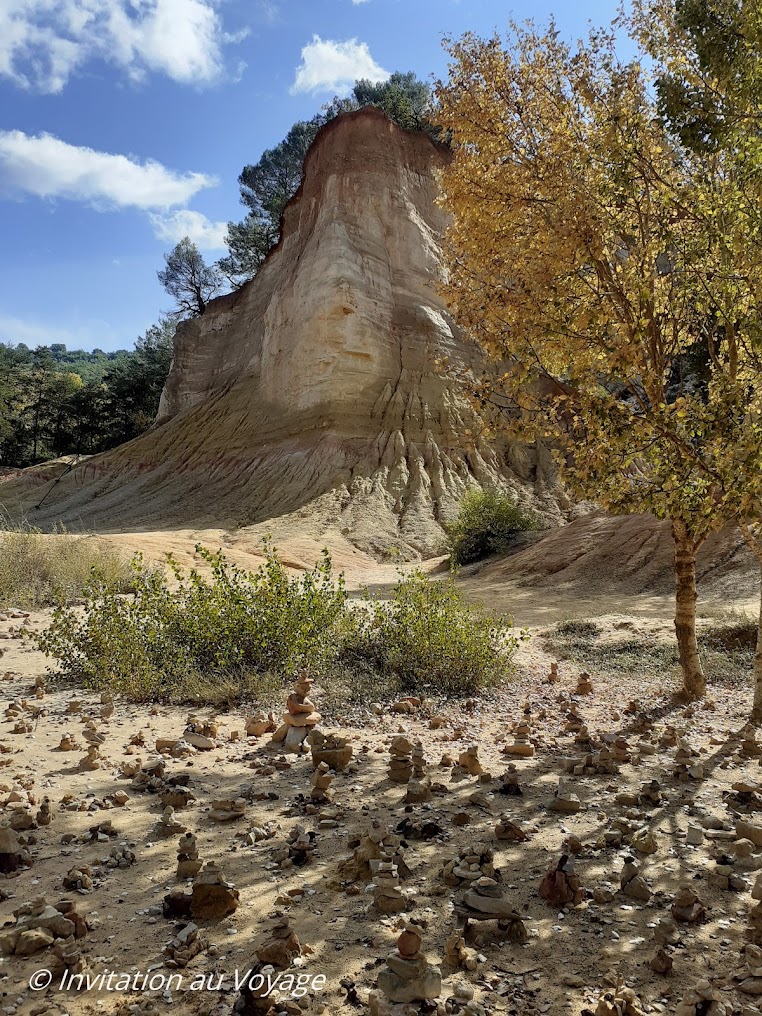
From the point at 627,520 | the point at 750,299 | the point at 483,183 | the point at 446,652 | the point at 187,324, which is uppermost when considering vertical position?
the point at 187,324

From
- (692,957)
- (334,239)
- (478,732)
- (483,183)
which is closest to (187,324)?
(334,239)

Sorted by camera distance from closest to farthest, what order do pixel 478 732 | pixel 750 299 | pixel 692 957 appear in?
pixel 692 957 → pixel 750 299 → pixel 478 732

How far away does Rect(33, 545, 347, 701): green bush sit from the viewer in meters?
5.39

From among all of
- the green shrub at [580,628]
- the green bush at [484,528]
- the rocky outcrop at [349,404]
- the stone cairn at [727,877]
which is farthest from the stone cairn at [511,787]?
the rocky outcrop at [349,404]

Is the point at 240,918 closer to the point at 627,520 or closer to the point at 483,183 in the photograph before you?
the point at 483,183

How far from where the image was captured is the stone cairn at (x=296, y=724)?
13.9 ft

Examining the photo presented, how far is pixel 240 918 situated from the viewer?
7.81 ft

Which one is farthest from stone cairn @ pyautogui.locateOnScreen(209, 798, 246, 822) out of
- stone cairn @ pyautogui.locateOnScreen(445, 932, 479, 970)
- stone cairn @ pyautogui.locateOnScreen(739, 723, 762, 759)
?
stone cairn @ pyautogui.locateOnScreen(739, 723, 762, 759)

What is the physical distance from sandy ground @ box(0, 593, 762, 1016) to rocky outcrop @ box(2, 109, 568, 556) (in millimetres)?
15335

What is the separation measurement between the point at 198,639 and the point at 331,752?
236 cm

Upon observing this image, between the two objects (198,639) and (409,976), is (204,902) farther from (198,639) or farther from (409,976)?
(198,639)

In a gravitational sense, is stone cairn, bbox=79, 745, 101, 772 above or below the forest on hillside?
below

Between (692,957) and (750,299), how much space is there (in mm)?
3764

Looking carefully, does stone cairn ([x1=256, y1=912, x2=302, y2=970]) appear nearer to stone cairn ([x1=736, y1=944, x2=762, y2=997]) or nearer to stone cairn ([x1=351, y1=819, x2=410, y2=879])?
stone cairn ([x1=351, y1=819, x2=410, y2=879])
